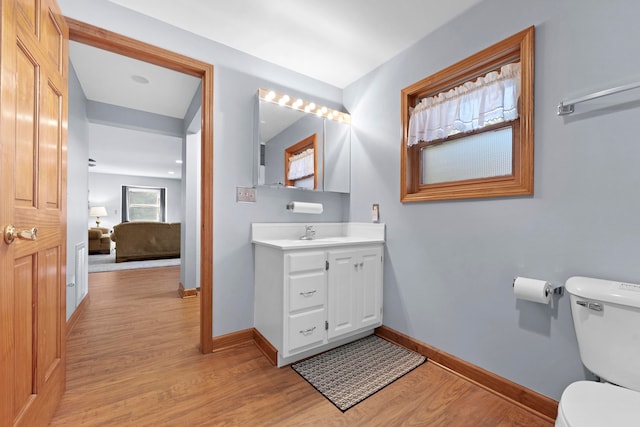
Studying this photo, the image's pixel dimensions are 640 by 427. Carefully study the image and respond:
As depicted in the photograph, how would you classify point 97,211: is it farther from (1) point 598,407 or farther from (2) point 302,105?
(1) point 598,407

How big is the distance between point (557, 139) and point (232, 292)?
7.28ft

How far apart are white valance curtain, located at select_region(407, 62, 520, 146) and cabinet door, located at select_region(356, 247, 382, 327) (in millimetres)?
923

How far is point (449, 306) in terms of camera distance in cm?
181

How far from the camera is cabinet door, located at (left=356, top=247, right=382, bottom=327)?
2.09 m

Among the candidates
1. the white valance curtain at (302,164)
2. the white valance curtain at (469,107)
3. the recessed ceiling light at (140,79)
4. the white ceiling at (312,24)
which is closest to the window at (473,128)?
the white valance curtain at (469,107)

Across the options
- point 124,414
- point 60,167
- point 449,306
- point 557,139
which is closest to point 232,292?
point 124,414

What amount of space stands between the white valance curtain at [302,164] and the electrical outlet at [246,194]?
0.35 m

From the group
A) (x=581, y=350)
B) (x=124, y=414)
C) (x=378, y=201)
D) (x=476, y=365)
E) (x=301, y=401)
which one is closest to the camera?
(x=581, y=350)

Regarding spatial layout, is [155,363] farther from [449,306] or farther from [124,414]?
[449,306]

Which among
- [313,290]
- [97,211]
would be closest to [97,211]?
[97,211]

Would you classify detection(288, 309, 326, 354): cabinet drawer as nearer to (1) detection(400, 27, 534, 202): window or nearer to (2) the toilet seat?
(1) detection(400, 27, 534, 202): window

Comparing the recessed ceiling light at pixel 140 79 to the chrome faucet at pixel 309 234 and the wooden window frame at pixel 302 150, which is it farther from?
the chrome faucet at pixel 309 234

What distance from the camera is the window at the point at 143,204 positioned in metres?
9.06

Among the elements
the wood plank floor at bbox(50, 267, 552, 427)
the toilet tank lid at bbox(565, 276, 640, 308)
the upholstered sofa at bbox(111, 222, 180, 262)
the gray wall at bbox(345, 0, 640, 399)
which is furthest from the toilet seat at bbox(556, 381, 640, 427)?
the upholstered sofa at bbox(111, 222, 180, 262)
